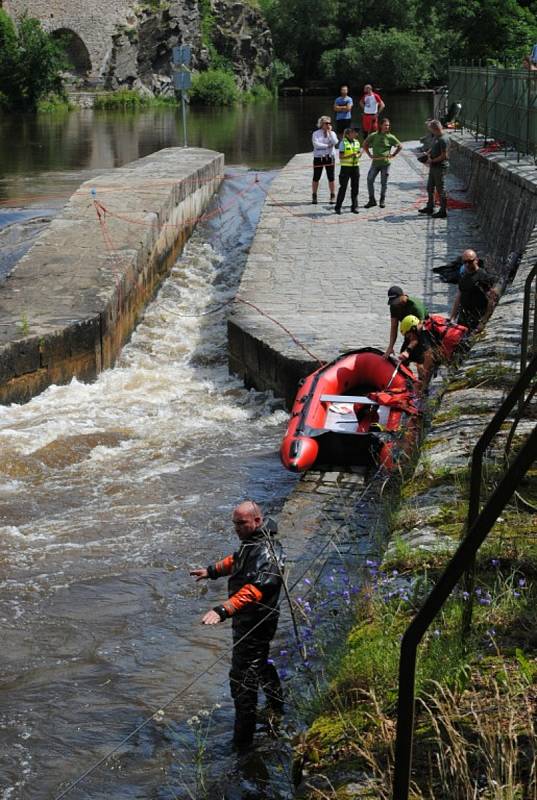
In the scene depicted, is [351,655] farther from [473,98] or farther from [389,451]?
[473,98]

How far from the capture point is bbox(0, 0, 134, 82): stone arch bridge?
62.8m

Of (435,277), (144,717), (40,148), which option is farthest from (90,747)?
(40,148)

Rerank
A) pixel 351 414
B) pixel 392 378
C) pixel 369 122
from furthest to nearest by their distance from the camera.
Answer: pixel 369 122, pixel 392 378, pixel 351 414

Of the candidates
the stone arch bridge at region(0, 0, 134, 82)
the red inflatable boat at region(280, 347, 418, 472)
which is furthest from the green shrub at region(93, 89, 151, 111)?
the red inflatable boat at region(280, 347, 418, 472)

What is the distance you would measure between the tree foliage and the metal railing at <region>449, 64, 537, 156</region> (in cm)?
3603

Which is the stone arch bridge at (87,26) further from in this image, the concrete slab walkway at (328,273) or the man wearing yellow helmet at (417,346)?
the man wearing yellow helmet at (417,346)

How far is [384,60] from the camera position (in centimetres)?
7344

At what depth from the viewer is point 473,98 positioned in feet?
75.4

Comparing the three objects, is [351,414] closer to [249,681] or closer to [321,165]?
[249,681]

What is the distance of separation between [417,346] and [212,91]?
185 ft

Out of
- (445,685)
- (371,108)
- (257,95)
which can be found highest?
(371,108)

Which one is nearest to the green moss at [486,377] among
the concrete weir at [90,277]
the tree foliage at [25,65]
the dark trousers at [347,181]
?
the concrete weir at [90,277]

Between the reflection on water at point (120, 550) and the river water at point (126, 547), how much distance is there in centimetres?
1

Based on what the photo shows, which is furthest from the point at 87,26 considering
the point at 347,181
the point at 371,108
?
the point at 347,181
